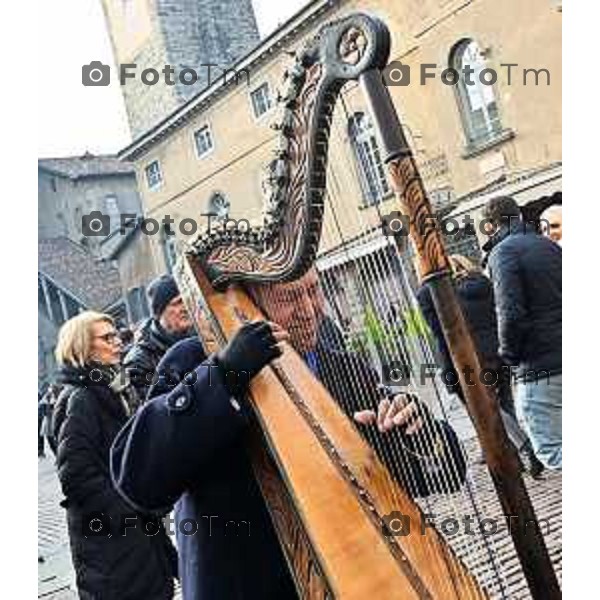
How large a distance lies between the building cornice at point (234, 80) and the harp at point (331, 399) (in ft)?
22.7

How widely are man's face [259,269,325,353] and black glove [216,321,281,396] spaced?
0.37 ft

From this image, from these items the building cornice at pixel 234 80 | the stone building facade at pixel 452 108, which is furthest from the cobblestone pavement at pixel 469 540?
the building cornice at pixel 234 80

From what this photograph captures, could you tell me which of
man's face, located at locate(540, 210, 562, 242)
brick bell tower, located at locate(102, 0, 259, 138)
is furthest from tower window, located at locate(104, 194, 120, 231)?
man's face, located at locate(540, 210, 562, 242)

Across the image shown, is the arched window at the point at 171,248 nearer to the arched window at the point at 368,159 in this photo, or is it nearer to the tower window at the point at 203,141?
the arched window at the point at 368,159

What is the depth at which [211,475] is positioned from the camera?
1.10 metres

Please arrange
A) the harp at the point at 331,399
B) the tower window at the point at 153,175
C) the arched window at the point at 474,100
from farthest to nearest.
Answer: the tower window at the point at 153,175, the arched window at the point at 474,100, the harp at the point at 331,399

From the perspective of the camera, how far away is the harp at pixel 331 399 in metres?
0.89

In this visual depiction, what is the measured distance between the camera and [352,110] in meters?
1.04

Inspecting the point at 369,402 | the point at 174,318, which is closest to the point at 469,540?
the point at 369,402

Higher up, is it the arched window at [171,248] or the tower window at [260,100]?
the tower window at [260,100]

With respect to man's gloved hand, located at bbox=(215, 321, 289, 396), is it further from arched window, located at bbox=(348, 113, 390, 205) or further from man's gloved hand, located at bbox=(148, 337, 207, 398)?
arched window, located at bbox=(348, 113, 390, 205)

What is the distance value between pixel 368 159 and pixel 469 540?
0.73 meters
